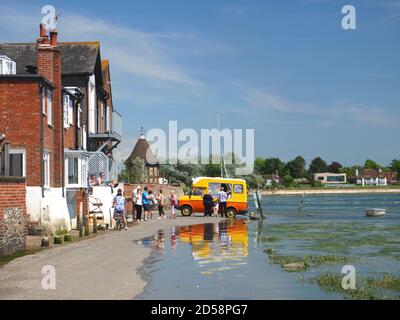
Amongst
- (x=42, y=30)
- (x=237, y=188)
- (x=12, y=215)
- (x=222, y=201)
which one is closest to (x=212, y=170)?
(x=237, y=188)

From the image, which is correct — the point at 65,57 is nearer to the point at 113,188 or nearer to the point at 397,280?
the point at 113,188

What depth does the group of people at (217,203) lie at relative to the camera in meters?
42.5

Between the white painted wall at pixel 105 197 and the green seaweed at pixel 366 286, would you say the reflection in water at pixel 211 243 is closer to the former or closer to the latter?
the green seaweed at pixel 366 286

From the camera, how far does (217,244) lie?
23688 mm

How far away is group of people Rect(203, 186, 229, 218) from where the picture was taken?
139ft

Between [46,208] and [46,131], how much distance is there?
385 cm

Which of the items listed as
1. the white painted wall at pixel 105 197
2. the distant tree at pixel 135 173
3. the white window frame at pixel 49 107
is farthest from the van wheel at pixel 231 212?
the distant tree at pixel 135 173

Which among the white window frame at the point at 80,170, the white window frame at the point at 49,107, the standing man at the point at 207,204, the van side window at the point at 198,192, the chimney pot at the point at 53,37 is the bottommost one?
the standing man at the point at 207,204

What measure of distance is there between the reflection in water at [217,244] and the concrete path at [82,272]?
5.71ft

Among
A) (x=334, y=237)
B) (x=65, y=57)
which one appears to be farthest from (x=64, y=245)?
(x=65, y=57)

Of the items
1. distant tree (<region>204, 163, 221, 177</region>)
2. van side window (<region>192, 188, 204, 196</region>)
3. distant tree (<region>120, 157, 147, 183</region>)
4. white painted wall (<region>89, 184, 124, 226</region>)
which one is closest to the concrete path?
white painted wall (<region>89, 184, 124, 226</region>)

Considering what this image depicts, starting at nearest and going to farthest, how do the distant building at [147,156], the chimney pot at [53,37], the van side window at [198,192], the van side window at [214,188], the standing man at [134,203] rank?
the chimney pot at [53,37] < the standing man at [134,203] < the van side window at [214,188] < the van side window at [198,192] < the distant building at [147,156]

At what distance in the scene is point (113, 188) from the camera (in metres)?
35.9
